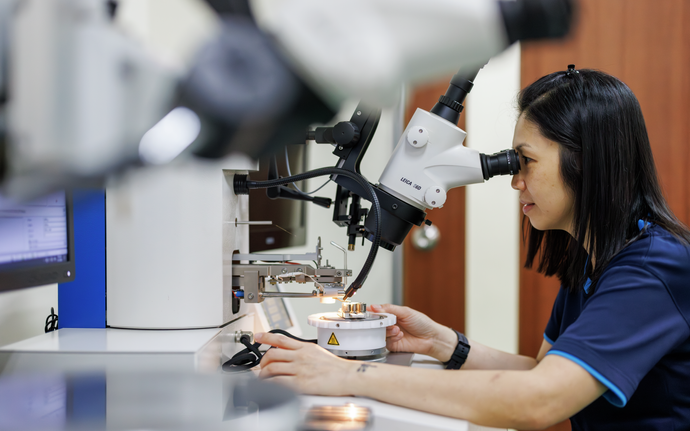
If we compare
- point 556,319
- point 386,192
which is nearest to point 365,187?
point 386,192

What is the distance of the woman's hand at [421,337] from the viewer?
3.42 ft

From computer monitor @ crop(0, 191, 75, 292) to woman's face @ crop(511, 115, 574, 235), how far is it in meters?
0.75

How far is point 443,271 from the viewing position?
1934 mm

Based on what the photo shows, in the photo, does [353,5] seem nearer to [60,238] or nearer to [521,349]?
[60,238]

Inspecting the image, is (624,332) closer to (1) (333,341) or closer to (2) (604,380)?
(2) (604,380)

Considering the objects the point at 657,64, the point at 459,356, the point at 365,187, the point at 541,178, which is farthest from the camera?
the point at 657,64

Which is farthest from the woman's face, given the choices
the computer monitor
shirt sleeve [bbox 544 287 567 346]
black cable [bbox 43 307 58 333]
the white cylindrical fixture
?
black cable [bbox 43 307 58 333]

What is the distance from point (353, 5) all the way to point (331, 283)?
2.53 feet

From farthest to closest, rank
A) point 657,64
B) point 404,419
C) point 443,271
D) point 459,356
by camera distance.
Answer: point 443,271 → point 657,64 → point 459,356 → point 404,419

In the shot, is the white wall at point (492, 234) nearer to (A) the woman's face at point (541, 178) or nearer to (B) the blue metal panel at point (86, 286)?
(A) the woman's face at point (541, 178)

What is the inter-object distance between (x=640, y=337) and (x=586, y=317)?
0.24 ft

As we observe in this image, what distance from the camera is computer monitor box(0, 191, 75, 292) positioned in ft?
1.70

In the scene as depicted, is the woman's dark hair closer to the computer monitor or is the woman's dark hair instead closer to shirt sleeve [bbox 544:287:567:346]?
shirt sleeve [bbox 544:287:567:346]

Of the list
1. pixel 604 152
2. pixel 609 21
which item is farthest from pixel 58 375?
pixel 609 21
